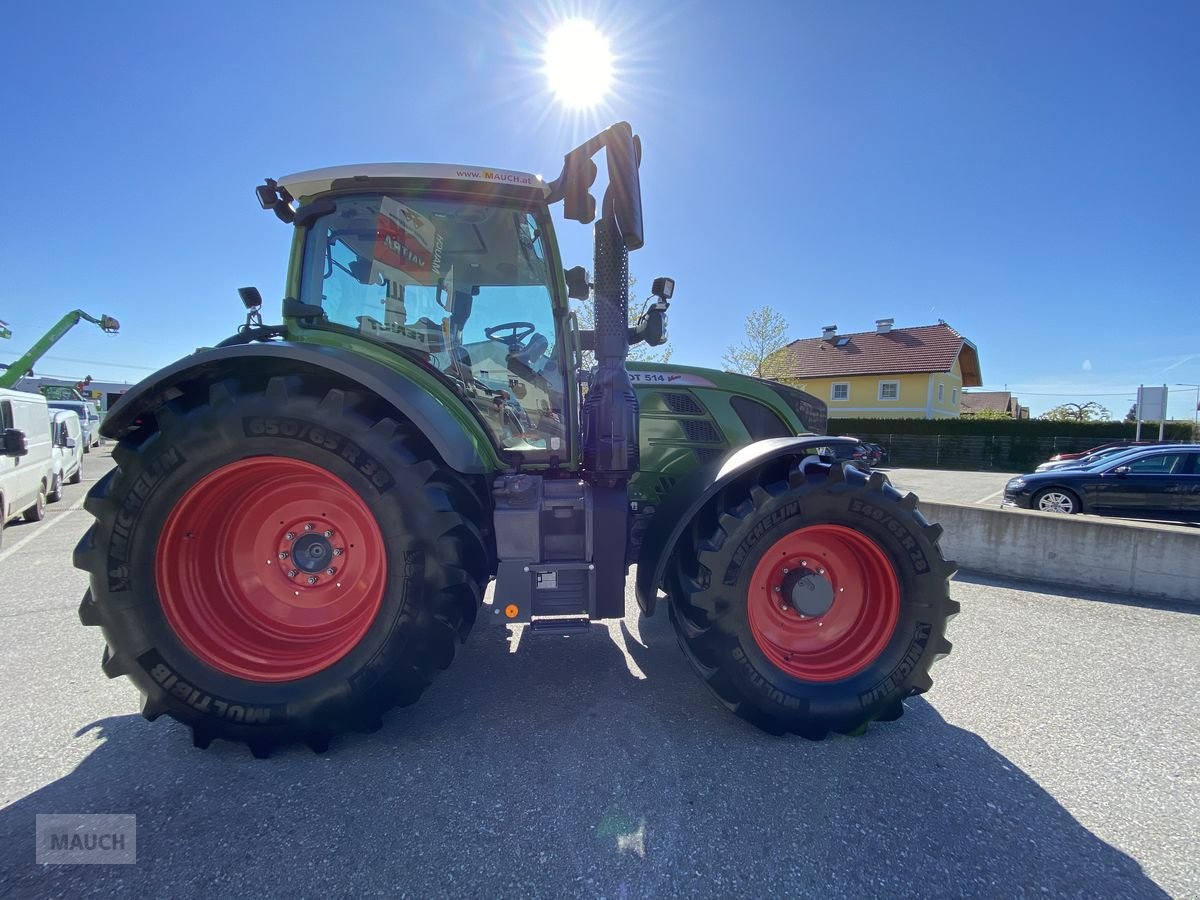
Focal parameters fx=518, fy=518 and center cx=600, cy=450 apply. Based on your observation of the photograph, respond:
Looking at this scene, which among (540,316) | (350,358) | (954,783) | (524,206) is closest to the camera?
(954,783)

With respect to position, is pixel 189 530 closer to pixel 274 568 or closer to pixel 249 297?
pixel 274 568

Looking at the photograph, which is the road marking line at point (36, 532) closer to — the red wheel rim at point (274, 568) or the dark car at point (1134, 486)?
the red wheel rim at point (274, 568)

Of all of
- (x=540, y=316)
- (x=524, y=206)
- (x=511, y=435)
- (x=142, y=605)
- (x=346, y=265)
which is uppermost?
(x=524, y=206)

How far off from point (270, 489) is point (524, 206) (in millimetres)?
1829

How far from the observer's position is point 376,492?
83.1 inches

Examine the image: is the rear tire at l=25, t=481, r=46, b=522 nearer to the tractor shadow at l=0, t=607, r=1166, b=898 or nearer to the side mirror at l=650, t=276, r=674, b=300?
the tractor shadow at l=0, t=607, r=1166, b=898

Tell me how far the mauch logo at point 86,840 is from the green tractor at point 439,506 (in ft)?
1.26

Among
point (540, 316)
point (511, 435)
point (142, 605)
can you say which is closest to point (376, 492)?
point (511, 435)

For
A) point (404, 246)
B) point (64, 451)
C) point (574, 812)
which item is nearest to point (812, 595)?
point (574, 812)

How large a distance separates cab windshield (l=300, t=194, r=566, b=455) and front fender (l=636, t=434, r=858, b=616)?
0.69m

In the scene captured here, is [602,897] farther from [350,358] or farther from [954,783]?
[350,358]

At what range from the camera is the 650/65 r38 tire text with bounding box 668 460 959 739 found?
7.29 ft

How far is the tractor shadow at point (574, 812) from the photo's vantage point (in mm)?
1562

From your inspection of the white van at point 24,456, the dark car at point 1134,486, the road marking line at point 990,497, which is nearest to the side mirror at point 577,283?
the white van at point 24,456
